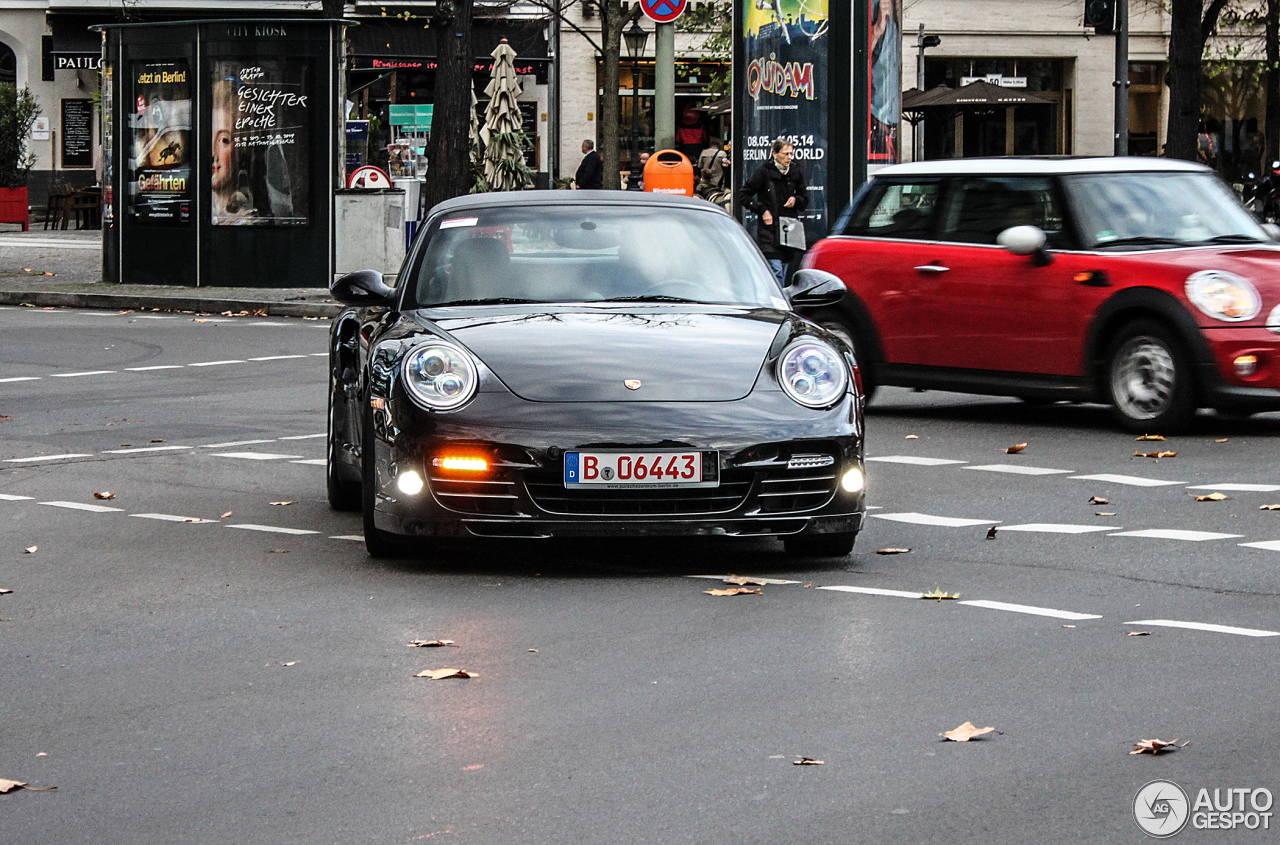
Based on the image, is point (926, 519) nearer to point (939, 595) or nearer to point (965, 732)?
point (939, 595)

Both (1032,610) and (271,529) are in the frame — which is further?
(271,529)

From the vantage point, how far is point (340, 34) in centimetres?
2419

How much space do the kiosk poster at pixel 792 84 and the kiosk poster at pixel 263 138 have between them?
559cm

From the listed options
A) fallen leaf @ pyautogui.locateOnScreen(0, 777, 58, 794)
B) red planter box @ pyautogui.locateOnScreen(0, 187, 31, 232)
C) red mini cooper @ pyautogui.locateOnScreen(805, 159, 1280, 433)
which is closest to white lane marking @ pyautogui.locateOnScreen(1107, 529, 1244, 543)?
red mini cooper @ pyautogui.locateOnScreen(805, 159, 1280, 433)

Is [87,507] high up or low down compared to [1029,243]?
down

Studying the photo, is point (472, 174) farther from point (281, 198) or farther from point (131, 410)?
point (131, 410)

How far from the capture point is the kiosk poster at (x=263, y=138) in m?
24.4

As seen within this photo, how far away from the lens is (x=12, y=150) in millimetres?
42500

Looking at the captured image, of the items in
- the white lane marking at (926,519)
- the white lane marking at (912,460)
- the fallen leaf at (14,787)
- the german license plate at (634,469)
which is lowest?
the fallen leaf at (14,787)

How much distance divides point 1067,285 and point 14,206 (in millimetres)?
34420

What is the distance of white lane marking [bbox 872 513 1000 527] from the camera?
8.37m

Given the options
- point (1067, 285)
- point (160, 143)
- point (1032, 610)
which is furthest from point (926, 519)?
point (160, 143)

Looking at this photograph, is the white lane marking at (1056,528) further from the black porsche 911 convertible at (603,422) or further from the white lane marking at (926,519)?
the black porsche 911 convertible at (603,422)

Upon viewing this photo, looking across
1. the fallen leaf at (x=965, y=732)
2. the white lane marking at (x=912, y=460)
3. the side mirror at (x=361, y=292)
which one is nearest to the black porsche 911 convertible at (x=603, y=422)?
the side mirror at (x=361, y=292)
